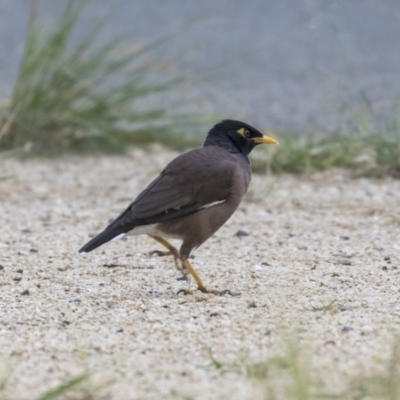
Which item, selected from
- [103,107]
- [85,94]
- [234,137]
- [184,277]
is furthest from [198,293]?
[85,94]

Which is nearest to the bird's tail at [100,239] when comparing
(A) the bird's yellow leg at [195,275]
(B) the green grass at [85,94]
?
(A) the bird's yellow leg at [195,275]

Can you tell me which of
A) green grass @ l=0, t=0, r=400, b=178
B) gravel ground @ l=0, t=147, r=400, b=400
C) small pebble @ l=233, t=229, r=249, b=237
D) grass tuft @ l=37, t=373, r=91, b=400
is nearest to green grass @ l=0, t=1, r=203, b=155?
green grass @ l=0, t=0, r=400, b=178

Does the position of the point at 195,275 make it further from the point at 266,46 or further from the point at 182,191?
the point at 266,46

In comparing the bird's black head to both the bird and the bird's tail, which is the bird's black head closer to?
the bird

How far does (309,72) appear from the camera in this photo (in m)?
10.8

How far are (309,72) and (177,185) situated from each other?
5982 millimetres

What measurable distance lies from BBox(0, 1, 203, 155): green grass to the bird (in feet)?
10.6

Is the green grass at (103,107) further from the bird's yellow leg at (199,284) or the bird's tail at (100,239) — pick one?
the bird's tail at (100,239)

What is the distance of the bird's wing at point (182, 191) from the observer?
4973 mm

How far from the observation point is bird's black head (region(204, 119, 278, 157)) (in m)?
5.69

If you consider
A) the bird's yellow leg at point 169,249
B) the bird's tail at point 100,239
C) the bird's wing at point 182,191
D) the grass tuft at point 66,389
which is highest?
the grass tuft at point 66,389

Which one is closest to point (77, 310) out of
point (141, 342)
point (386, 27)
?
point (141, 342)

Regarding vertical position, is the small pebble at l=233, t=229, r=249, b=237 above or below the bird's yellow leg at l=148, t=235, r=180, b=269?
below

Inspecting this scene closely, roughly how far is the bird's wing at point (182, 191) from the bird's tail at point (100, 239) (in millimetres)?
27
